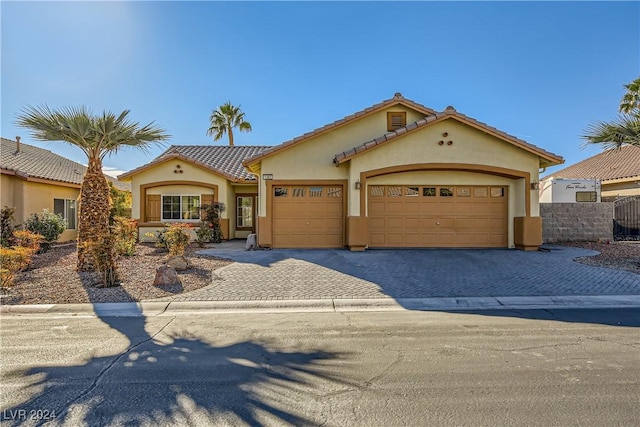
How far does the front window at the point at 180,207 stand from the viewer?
1841cm

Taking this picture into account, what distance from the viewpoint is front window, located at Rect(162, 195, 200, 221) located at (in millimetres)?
18406

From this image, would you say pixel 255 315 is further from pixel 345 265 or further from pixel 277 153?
pixel 277 153

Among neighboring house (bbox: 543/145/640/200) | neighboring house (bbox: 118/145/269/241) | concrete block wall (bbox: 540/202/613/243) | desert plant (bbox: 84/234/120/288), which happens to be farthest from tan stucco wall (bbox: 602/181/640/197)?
desert plant (bbox: 84/234/120/288)

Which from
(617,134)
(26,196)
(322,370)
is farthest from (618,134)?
(26,196)

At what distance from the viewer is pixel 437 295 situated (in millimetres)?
7738

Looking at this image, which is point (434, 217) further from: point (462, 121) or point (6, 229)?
point (6, 229)

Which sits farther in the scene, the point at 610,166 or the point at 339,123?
the point at 610,166

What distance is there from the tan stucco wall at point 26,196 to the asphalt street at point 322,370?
11761 mm

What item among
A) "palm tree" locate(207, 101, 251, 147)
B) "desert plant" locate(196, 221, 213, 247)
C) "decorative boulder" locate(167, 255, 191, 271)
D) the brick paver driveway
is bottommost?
the brick paver driveway

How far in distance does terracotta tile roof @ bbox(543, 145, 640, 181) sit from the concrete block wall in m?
6.79

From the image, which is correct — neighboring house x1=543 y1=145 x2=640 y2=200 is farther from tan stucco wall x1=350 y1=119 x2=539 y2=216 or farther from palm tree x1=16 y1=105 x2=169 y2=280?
palm tree x1=16 y1=105 x2=169 y2=280

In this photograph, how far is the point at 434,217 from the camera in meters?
14.2

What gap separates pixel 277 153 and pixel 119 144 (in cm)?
588

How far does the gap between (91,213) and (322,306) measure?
6.64m
